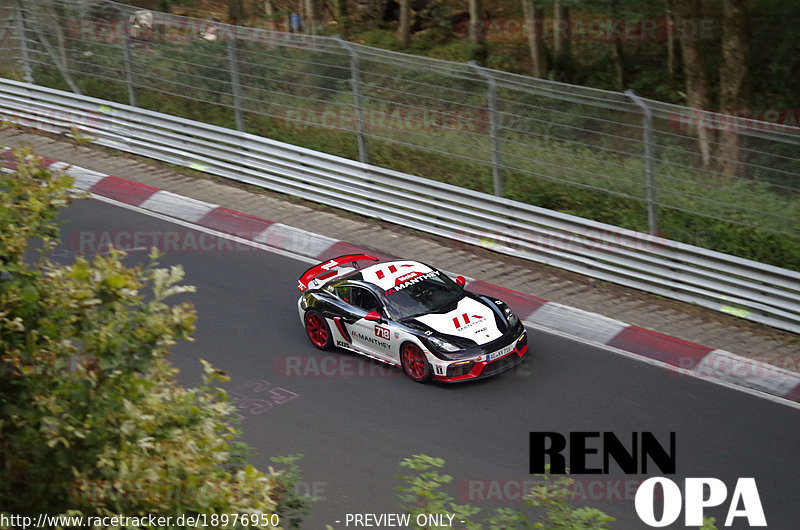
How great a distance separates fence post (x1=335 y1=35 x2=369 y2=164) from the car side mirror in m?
5.03

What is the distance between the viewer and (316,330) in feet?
40.4

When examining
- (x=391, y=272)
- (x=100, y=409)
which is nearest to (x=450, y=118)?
(x=391, y=272)

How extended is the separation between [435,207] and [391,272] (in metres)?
3.64

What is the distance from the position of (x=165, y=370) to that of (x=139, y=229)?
10.9 meters

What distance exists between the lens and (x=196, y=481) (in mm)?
4703

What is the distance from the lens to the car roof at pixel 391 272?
11820 millimetres

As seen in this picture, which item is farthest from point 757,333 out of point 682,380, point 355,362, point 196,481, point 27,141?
point 27,141

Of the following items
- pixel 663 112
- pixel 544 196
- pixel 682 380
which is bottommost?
pixel 682 380

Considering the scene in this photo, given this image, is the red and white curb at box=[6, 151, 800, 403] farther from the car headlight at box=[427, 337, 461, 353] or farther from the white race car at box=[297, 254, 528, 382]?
the car headlight at box=[427, 337, 461, 353]

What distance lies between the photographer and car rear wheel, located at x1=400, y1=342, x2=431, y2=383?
36.7 ft

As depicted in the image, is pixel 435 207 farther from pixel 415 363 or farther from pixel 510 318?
pixel 415 363

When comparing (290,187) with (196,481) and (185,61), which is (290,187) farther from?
(196,481)
